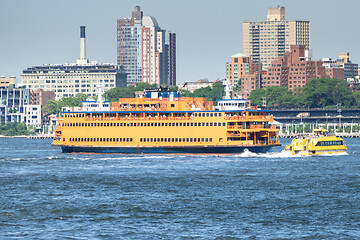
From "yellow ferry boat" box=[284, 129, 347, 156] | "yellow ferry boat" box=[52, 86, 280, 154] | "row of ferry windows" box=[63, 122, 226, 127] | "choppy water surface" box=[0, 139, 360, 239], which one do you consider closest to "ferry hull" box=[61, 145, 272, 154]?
"yellow ferry boat" box=[52, 86, 280, 154]

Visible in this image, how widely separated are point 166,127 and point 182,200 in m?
50.5

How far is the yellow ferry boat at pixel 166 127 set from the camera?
105438mm

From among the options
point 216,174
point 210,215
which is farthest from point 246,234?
point 216,174

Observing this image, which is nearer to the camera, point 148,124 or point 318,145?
point 318,145

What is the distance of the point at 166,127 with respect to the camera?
110375mm

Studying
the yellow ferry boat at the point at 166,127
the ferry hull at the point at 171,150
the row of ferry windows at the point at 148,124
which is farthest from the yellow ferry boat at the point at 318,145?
the row of ferry windows at the point at 148,124

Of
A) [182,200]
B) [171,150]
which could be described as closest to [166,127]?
[171,150]

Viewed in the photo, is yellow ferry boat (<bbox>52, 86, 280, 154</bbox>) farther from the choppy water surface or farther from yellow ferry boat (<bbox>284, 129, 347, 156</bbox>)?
the choppy water surface

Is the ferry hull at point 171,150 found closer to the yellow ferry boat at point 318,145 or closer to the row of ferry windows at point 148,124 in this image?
the row of ferry windows at point 148,124

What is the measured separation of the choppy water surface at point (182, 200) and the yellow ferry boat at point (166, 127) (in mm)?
12228

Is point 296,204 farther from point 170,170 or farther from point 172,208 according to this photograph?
point 170,170

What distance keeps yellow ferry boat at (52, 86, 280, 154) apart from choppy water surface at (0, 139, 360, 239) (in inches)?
481

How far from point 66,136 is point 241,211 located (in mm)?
67004

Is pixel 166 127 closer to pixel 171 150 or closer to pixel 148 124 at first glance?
pixel 148 124
